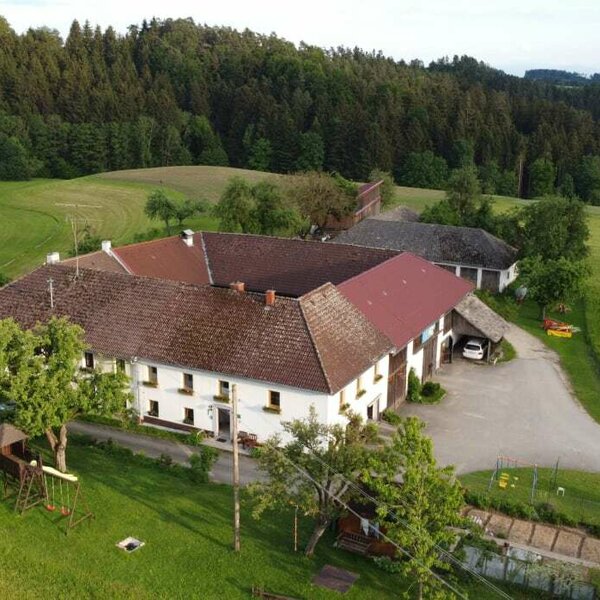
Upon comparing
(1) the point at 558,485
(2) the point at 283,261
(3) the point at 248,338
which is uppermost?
(3) the point at 248,338

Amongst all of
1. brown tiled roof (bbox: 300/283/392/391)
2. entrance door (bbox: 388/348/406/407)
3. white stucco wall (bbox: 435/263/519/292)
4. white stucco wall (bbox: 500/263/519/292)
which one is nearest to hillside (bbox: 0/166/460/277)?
white stucco wall (bbox: 435/263/519/292)

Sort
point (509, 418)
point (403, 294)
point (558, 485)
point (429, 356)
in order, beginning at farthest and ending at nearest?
1. point (429, 356)
2. point (403, 294)
3. point (509, 418)
4. point (558, 485)

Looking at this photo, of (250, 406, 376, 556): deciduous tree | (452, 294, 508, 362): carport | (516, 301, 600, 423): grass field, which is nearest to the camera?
(250, 406, 376, 556): deciduous tree

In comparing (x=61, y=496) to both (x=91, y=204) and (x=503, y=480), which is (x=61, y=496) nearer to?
(x=503, y=480)

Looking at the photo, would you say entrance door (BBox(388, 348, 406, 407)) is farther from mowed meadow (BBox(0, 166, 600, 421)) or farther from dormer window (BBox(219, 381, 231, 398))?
mowed meadow (BBox(0, 166, 600, 421))

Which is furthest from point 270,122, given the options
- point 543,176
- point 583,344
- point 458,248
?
point 583,344

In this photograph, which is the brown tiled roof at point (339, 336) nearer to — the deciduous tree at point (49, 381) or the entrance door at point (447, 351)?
the deciduous tree at point (49, 381)
